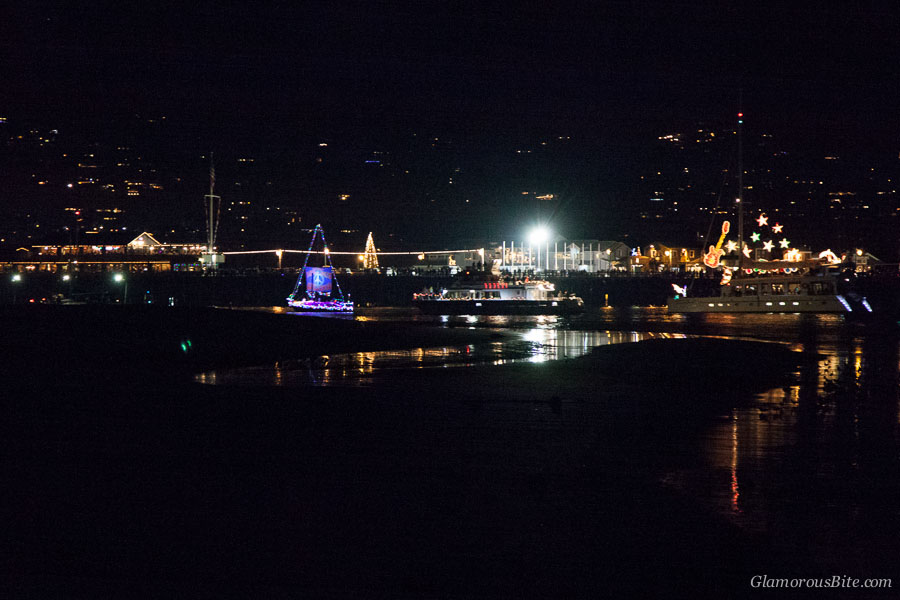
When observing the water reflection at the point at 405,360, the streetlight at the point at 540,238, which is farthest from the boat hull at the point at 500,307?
the streetlight at the point at 540,238

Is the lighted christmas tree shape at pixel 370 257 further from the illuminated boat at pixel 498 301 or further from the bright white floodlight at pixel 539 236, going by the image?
the illuminated boat at pixel 498 301

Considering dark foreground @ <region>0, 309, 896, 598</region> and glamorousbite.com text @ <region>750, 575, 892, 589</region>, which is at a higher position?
dark foreground @ <region>0, 309, 896, 598</region>

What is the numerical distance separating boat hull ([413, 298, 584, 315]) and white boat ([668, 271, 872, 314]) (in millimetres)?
7909

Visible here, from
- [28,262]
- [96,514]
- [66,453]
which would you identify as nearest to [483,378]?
[66,453]

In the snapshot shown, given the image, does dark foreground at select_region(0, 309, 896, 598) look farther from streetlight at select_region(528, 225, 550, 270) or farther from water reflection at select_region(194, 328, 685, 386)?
streetlight at select_region(528, 225, 550, 270)

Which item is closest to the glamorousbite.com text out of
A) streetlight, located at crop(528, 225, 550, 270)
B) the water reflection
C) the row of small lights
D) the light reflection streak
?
the light reflection streak

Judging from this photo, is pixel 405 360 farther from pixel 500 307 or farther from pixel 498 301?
pixel 498 301

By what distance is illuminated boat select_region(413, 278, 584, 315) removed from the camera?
5022 cm

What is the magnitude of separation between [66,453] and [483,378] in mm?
9175

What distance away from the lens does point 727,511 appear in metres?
6.74

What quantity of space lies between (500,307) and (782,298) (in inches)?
745

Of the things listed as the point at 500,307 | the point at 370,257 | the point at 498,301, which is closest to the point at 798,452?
the point at 500,307

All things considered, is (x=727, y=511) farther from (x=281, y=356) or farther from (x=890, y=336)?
(x=890, y=336)

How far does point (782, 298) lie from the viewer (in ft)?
168
